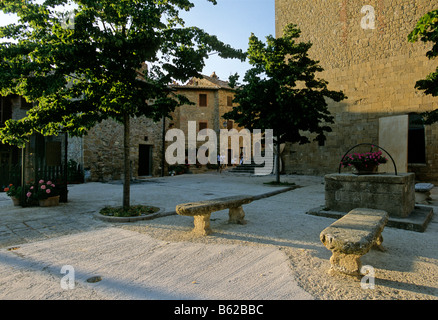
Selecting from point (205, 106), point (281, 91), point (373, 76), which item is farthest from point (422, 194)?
point (205, 106)

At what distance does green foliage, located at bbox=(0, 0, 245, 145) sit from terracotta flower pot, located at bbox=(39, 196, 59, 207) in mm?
2008

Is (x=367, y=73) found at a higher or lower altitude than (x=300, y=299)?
higher

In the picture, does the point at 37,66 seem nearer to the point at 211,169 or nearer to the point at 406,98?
the point at 406,98

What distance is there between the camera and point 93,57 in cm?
502

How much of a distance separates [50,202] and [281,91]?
333 inches

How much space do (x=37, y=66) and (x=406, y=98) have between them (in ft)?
48.0

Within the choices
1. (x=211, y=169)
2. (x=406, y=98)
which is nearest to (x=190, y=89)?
(x=211, y=169)

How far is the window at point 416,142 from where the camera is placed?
11.9 metres

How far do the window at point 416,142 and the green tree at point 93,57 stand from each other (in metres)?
10.8

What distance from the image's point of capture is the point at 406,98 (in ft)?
40.0

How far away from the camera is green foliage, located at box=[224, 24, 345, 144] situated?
988 centimetres

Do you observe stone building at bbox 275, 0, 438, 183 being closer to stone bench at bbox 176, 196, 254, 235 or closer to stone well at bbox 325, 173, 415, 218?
stone well at bbox 325, 173, 415, 218

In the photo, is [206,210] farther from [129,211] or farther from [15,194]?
[15,194]
